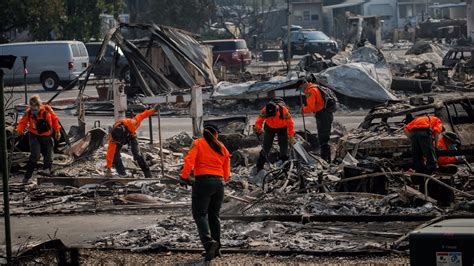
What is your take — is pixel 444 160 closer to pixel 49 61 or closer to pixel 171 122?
pixel 171 122

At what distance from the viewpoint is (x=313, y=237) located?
1207cm

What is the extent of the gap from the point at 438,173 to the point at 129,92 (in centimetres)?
1884

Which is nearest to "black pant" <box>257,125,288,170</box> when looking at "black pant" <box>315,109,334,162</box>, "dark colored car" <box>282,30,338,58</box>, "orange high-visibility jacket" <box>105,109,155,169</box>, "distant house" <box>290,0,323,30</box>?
"black pant" <box>315,109,334,162</box>

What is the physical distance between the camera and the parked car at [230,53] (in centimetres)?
4631

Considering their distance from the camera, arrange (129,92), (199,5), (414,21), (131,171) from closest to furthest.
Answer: (131,171) < (129,92) < (199,5) < (414,21)

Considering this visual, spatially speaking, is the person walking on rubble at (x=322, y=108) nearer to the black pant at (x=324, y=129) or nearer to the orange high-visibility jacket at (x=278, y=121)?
the black pant at (x=324, y=129)

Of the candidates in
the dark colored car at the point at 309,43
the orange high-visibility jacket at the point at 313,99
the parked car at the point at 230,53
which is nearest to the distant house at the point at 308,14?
the dark colored car at the point at 309,43

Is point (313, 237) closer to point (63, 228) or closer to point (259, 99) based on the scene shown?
point (63, 228)

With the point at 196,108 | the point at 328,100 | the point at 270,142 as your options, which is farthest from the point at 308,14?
the point at 270,142

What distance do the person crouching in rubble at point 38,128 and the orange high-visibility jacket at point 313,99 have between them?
4.49 meters

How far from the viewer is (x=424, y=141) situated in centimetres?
1461

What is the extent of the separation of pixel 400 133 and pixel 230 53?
29772mm

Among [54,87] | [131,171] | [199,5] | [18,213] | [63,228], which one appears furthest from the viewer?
[199,5]

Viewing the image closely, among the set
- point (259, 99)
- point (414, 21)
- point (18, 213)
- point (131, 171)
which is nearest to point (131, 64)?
point (259, 99)
